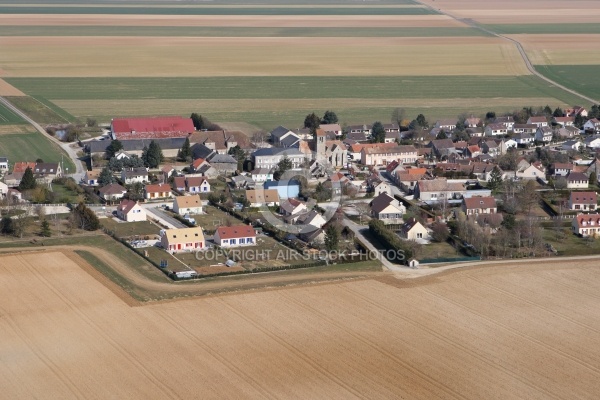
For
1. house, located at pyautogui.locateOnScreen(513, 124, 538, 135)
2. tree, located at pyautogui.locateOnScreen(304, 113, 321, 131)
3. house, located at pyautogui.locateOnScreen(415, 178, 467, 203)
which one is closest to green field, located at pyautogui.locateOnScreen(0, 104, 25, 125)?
tree, located at pyautogui.locateOnScreen(304, 113, 321, 131)

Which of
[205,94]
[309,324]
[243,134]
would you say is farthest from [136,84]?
[309,324]

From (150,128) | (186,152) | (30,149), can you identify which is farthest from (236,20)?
(186,152)

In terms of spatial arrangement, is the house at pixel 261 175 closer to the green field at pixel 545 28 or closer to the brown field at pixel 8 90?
the brown field at pixel 8 90

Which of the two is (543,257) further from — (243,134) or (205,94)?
(205,94)

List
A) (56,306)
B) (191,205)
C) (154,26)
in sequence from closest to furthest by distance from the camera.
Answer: (56,306), (191,205), (154,26)

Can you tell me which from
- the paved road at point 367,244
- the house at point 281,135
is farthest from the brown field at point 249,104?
the paved road at point 367,244

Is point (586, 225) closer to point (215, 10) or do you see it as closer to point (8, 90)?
point (8, 90)
